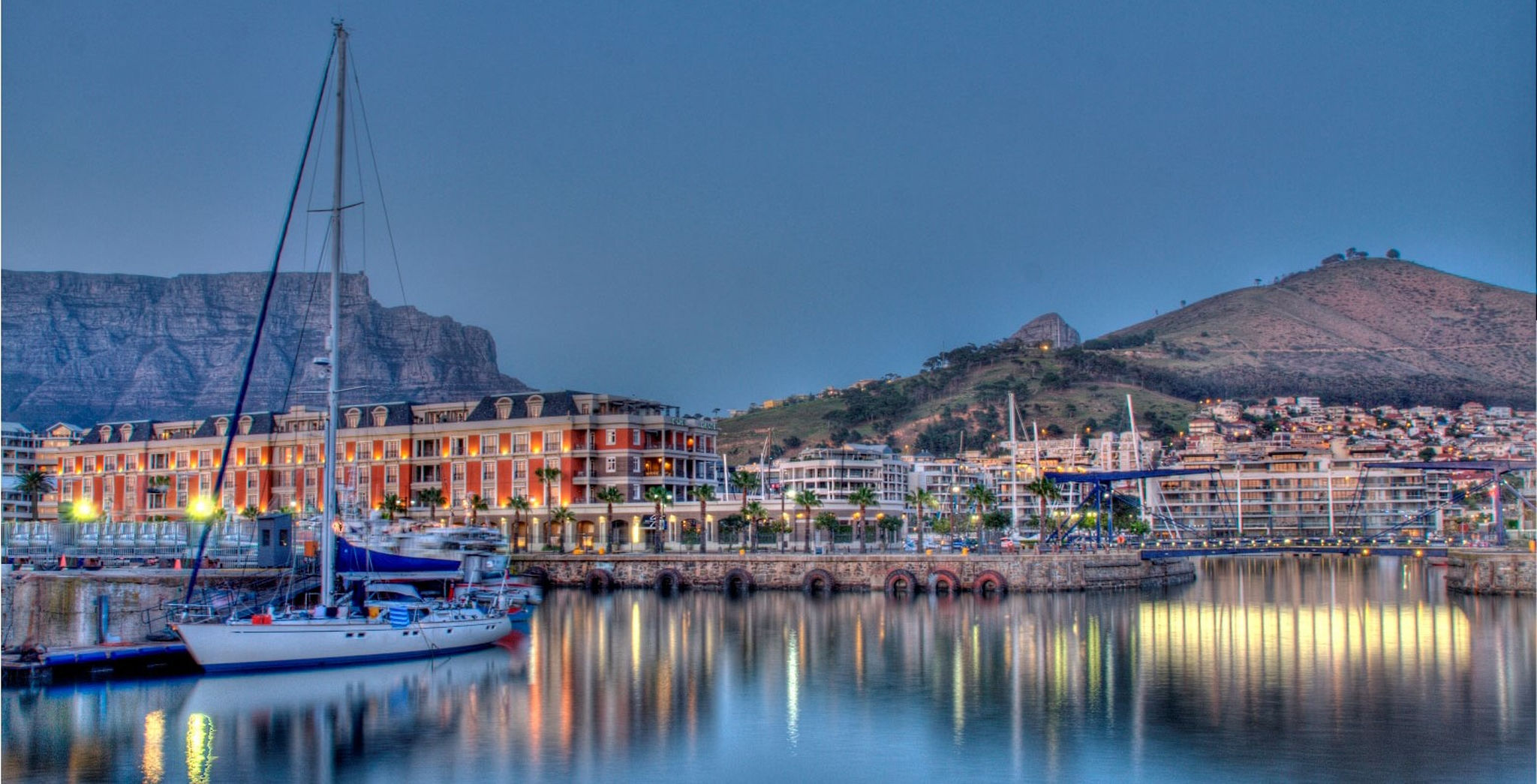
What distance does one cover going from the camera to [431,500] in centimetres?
10312

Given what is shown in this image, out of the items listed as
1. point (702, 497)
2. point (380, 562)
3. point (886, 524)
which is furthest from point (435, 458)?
point (380, 562)

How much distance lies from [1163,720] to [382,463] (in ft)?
288

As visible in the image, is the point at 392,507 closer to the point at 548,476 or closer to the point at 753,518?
the point at 548,476

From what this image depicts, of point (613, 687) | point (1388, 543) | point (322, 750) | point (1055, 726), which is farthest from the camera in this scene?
point (1388, 543)

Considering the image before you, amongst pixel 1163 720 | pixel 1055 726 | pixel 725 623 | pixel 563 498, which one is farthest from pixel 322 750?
pixel 563 498

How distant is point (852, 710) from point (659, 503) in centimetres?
5788

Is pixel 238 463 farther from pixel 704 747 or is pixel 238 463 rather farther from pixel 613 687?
pixel 704 747

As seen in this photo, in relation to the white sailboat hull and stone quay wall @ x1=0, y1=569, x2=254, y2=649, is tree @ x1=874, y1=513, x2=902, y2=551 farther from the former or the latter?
the white sailboat hull

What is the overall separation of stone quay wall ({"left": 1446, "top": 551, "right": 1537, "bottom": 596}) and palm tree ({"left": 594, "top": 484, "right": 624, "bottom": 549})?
194 feet

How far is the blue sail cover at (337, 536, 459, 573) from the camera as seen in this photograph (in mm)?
60312

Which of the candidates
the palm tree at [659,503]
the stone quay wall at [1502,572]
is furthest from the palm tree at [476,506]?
the stone quay wall at [1502,572]

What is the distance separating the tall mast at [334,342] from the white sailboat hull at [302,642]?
198 centimetres

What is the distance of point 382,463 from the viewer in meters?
112

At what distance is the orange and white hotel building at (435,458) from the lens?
105 m
